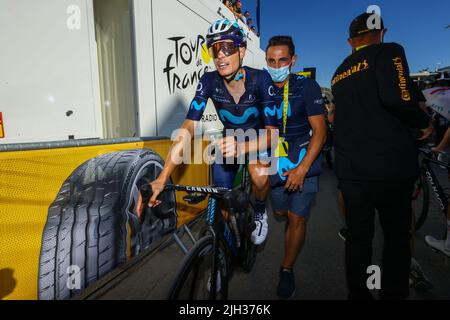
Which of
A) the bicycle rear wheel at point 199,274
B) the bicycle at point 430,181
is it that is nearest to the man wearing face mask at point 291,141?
the bicycle rear wheel at point 199,274

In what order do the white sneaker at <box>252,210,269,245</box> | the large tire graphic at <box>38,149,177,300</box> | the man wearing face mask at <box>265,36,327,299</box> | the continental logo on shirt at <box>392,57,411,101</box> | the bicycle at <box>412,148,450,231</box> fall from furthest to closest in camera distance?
the bicycle at <box>412,148,450,231</box>, the white sneaker at <box>252,210,269,245</box>, the man wearing face mask at <box>265,36,327,299</box>, the large tire graphic at <box>38,149,177,300</box>, the continental logo on shirt at <box>392,57,411,101</box>

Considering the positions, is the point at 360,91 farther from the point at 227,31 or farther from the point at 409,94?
the point at 227,31

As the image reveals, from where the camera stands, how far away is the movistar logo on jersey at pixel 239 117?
2.41 meters

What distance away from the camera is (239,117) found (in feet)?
8.07

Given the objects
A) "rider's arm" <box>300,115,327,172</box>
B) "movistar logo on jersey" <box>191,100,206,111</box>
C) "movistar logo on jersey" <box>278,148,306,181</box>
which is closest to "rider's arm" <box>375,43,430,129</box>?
"rider's arm" <box>300,115,327,172</box>

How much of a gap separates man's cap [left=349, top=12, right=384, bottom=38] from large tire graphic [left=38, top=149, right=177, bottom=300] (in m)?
2.31

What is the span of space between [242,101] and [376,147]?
3.51 feet

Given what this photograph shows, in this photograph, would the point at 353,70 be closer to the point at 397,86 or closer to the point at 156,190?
the point at 397,86

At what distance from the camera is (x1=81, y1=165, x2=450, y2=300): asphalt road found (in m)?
2.66

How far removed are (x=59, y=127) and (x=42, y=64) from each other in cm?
56

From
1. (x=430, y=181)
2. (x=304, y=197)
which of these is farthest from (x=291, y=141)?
(x=430, y=181)

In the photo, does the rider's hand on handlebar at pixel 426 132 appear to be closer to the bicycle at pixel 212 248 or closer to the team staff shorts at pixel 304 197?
the team staff shorts at pixel 304 197

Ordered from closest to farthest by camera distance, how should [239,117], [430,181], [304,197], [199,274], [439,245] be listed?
[199,274]
[239,117]
[304,197]
[439,245]
[430,181]

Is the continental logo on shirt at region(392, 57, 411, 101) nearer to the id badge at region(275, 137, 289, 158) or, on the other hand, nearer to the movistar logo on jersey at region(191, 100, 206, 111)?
the id badge at region(275, 137, 289, 158)
